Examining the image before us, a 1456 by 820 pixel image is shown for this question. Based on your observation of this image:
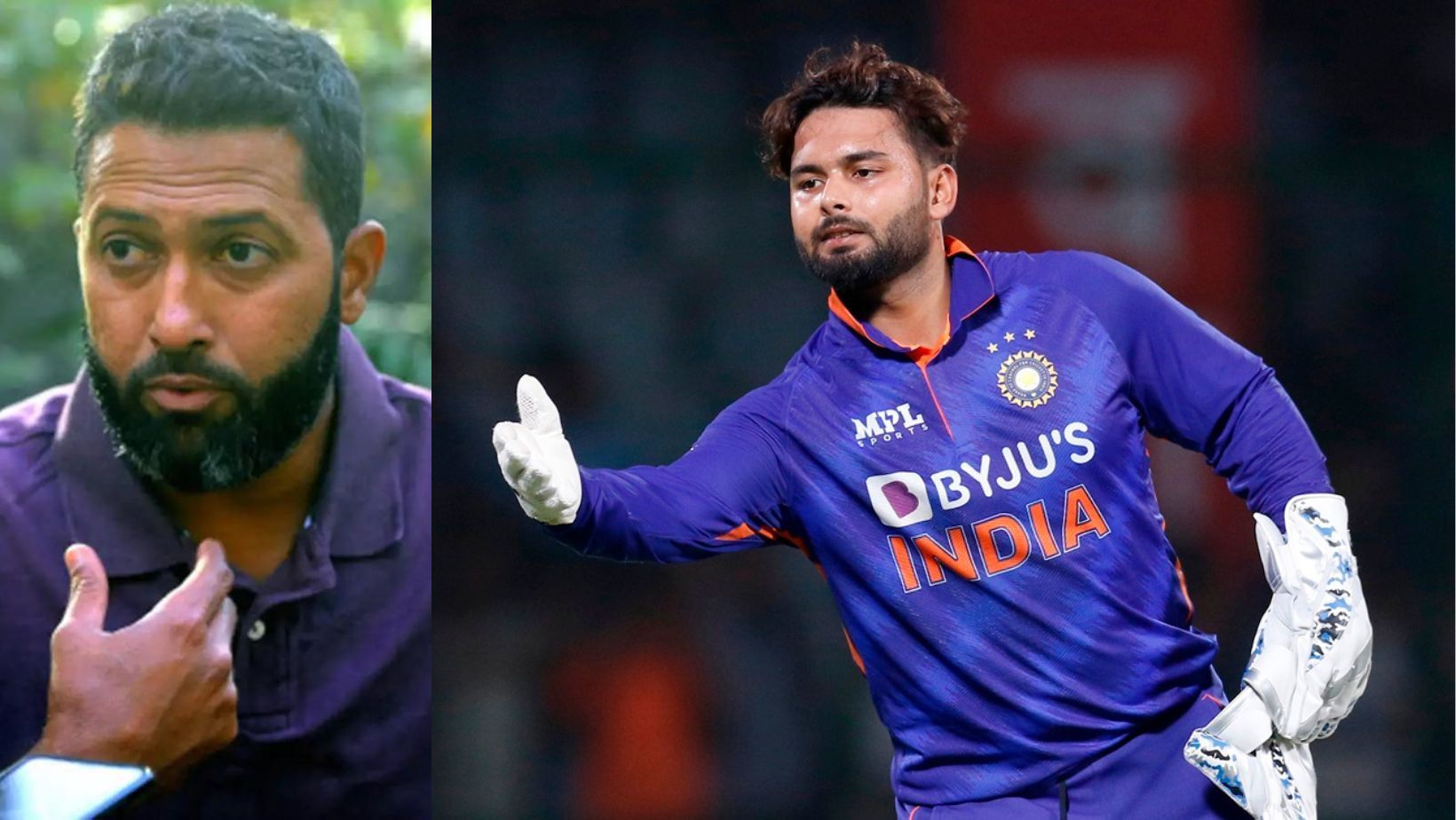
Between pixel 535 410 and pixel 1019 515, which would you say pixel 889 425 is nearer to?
pixel 1019 515

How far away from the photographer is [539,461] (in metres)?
2.22

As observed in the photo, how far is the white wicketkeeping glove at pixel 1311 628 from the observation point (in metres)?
2.38

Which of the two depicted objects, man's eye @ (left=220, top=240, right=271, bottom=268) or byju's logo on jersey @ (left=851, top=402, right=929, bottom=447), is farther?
man's eye @ (left=220, top=240, right=271, bottom=268)

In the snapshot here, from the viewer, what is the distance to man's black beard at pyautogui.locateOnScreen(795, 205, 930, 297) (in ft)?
8.44

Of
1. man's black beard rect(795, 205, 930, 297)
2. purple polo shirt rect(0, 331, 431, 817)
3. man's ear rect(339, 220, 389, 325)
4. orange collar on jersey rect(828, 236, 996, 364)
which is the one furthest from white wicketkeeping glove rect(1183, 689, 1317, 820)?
man's ear rect(339, 220, 389, 325)

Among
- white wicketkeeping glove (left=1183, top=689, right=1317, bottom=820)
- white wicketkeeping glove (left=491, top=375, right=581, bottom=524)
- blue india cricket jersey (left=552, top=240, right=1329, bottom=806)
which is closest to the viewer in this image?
white wicketkeeping glove (left=491, top=375, right=581, bottom=524)

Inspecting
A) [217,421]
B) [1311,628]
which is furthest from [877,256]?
[217,421]

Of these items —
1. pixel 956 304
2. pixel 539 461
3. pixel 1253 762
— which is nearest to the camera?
pixel 539 461

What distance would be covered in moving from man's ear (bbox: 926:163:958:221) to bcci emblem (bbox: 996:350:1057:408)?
265 millimetres

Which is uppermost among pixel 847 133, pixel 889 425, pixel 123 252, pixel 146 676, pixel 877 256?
pixel 847 133

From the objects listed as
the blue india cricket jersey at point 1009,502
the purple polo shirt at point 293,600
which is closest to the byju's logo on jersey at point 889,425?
the blue india cricket jersey at point 1009,502

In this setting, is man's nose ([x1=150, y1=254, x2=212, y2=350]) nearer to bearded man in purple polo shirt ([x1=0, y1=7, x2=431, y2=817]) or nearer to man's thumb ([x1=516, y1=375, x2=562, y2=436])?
bearded man in purple polo shirt ([x1=0, y1=7, x2=431, y2=817])

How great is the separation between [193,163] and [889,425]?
1.19m

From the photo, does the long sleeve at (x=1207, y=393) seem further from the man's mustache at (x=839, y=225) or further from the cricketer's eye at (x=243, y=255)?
the cricketer's eye at (x=243, y=255)
